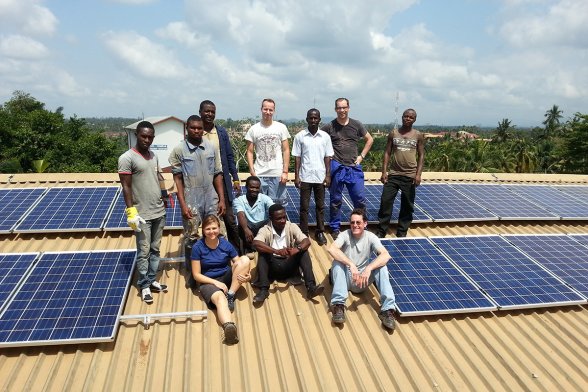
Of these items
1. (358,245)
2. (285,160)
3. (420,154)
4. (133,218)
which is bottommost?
(358,245)

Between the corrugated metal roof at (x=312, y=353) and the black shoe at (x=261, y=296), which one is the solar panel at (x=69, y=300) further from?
the black shoe at (x=261, y=296)

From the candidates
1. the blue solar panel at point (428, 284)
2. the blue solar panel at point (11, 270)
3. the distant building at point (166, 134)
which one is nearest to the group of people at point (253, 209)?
the blue solar panel at point (428, 284)

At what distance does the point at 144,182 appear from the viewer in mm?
4918

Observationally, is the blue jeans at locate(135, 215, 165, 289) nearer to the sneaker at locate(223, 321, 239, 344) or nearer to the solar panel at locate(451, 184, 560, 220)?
the sneaker at locate(223, 321, 239, 344)

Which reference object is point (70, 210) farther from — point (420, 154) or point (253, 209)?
point (420, 154)

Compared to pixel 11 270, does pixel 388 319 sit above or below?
below

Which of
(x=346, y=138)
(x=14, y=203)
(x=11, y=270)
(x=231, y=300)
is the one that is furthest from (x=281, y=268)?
(x=14, y=203)

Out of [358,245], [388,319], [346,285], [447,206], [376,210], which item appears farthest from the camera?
[447,206]

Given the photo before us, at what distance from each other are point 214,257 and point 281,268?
1.05 meters

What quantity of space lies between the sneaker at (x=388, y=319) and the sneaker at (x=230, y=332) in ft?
6.56

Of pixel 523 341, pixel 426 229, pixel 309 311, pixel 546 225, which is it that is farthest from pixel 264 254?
pixel 546 225

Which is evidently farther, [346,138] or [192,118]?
[346,138]

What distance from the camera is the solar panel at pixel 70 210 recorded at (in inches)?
269

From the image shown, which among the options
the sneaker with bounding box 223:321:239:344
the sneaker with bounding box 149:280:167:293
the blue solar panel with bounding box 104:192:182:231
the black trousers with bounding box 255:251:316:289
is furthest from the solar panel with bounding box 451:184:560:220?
the sneaker with bounding box 149:280:167:293
